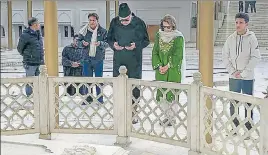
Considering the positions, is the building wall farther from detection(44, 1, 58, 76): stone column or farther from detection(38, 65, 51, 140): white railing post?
detection(38, 65, 51, 140): white railing post

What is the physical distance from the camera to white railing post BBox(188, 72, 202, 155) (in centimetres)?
463

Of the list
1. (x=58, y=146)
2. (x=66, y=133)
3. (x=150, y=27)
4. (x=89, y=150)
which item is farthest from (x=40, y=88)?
(x=150, y=27)

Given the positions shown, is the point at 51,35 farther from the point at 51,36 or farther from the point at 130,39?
the point at 130,39

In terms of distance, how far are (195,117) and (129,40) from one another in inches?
68.6

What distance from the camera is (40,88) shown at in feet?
17.5

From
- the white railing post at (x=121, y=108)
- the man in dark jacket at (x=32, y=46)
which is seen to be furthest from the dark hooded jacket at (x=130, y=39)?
the man in dark jacket at (x=32, y=46)

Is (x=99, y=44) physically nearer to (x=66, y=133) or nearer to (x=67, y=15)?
(x=66, y=133)

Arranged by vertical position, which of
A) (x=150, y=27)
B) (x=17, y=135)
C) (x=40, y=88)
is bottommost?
(x=17, y=135)

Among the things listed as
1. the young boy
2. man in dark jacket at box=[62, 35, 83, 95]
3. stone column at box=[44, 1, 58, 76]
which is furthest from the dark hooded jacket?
man in dark jacket at box=[62, 35, 83, 95]

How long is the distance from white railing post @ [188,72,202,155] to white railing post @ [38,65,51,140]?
1705 millimetres

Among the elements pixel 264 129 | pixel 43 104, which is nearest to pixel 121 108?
pixel 43 104

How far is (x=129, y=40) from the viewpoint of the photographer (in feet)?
19.9

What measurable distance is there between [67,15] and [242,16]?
548 inches

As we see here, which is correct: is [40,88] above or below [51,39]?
below
